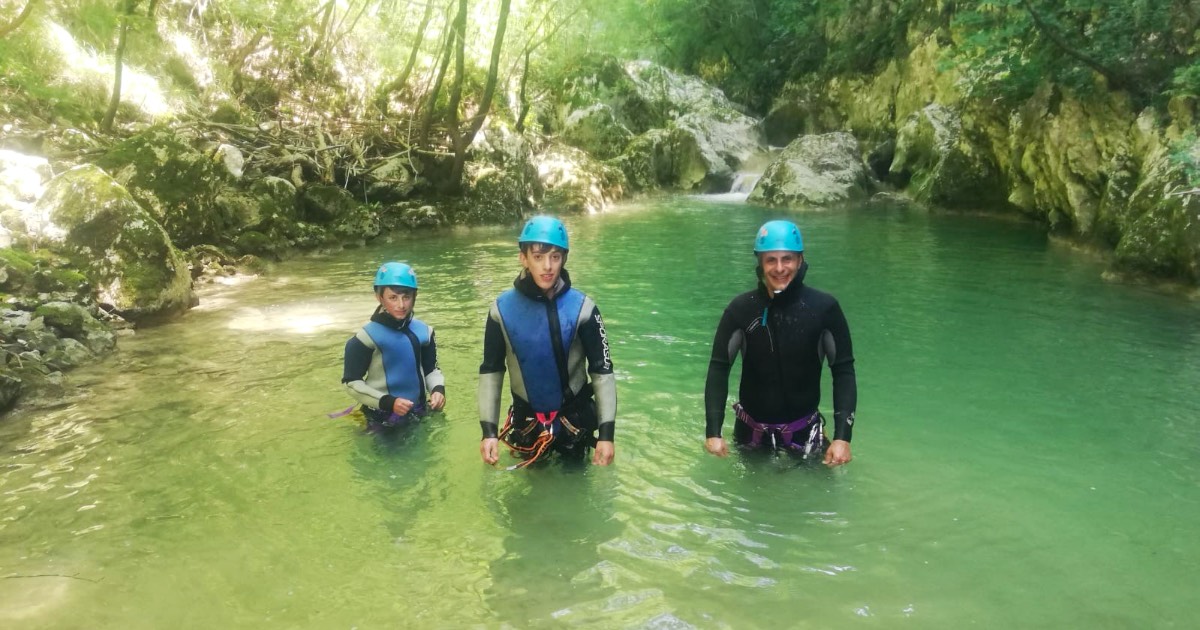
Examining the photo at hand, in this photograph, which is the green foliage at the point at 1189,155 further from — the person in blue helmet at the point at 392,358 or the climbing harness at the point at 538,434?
the person in blue helmet at the point at 392,358

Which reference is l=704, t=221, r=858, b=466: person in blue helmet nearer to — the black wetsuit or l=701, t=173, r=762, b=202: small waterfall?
the black wetsuit

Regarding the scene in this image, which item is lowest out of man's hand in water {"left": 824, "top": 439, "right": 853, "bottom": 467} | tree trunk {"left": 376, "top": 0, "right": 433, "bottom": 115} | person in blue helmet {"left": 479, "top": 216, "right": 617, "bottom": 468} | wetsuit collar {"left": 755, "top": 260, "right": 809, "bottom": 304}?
man's hand in water {"left": 824, "top": 439, "right": 853, "bottom": 467}

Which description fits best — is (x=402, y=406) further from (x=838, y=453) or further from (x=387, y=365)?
(x=838, y=453)

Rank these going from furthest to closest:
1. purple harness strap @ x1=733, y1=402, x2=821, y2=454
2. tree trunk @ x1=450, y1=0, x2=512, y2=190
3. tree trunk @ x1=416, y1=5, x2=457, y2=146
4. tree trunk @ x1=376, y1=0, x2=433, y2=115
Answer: tree trunk @ x1=376, y1=0, x2=433, y2=115
tree trunk @ x1=416, y1=5, x2=457, y2=146
tree trunk @ x1=450, y1=0, x2=512, y2=190
purple harness strap @ x1=733, y1=402, x2=821, y2=454

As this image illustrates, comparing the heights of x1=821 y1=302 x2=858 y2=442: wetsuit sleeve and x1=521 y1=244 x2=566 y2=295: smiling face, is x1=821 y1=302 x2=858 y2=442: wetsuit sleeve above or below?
below

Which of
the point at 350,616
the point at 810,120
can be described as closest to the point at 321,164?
the point at 350,616

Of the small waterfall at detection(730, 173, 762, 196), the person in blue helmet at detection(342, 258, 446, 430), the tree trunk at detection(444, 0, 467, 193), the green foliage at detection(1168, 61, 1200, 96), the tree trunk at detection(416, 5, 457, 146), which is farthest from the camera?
the small waterfall at detection(730, 173, 762, 196)

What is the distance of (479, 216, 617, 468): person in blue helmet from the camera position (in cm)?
418

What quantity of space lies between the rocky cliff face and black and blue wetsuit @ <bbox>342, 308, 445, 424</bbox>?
9.93 meters

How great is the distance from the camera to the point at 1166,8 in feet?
38.3

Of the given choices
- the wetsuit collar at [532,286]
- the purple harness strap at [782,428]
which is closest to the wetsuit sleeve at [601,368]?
the wetsuit collar at [532,286]

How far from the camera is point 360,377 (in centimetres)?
544

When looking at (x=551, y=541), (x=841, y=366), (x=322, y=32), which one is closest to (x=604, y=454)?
(x=551, y=541)

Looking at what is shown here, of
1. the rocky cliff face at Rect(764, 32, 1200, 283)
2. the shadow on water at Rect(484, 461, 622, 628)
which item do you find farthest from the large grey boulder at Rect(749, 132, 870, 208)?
the shadow on water at Rect(484, 461, 622, 628)
